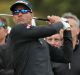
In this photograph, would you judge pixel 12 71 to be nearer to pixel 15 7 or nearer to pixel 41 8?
pixel 15 7

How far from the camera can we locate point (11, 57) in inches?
380

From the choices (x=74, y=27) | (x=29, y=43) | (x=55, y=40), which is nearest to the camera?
(x=29, y=43)

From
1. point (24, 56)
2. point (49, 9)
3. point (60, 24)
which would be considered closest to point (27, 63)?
point (24, 56)

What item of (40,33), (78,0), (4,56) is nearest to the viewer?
(40,33)

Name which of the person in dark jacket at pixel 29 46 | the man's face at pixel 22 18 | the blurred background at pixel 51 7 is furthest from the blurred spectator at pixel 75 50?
the blurred background at pixel 51 7

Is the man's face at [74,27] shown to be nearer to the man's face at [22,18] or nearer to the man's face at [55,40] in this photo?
the man's face at [55,40]

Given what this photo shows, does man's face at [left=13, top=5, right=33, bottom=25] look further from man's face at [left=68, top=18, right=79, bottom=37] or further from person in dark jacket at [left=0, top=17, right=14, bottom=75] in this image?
man's face at [left=68, top=18, right=79, bottom=37]

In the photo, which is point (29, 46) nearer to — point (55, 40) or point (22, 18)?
point (22, 18)

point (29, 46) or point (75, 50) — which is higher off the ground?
point (29, 46)

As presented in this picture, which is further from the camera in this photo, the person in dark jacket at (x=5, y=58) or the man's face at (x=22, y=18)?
the person in dark jacket at (x=5, y=58)

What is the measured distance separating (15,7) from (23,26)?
1.27 feet

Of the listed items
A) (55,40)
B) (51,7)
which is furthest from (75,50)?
(51,7)

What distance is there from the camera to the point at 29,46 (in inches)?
372

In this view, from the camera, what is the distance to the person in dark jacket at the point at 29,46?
9398mm
